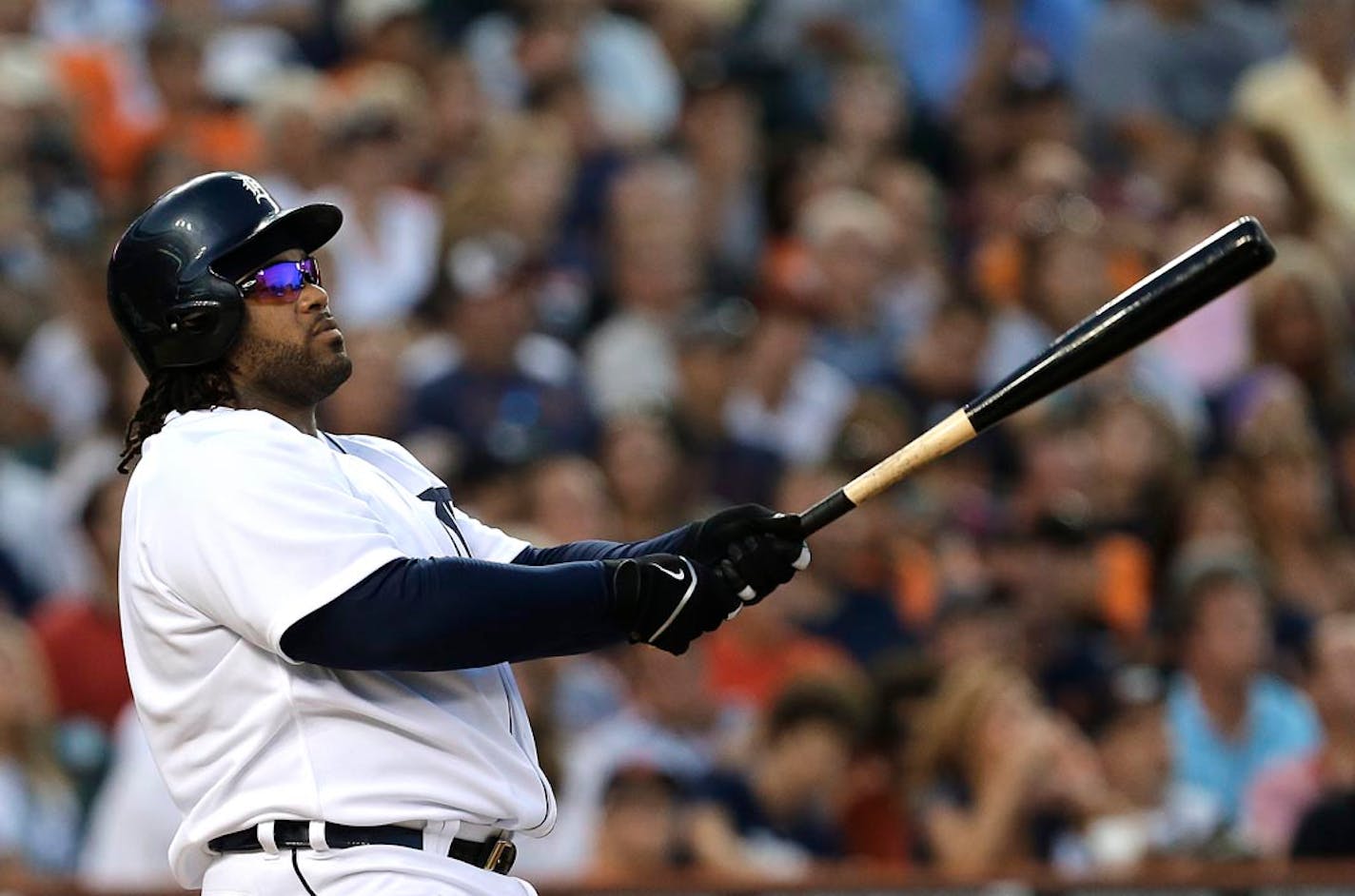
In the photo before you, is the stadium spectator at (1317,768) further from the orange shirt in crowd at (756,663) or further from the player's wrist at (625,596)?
the player's wrist at (625,596)

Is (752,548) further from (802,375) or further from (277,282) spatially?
(802,375)

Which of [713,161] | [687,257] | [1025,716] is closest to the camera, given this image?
[1025,716]

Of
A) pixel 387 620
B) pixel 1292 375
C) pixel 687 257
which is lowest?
pixel 387 620

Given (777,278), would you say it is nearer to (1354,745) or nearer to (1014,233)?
(1014,233)

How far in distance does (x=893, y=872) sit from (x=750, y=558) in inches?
106

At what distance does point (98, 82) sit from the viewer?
8.70 metres

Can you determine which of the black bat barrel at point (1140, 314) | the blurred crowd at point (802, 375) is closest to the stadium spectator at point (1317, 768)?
the blurred crowd at point (802, 375)

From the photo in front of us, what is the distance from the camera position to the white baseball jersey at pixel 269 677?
3180mm

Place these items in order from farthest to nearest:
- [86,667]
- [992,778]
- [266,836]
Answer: [86,667], [992,778], [266,836]

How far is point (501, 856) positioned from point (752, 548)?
0.61 metres

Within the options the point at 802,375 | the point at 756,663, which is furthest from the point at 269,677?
the point at 802,375

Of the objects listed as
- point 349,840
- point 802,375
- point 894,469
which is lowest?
point 349,840

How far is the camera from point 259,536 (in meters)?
3.18

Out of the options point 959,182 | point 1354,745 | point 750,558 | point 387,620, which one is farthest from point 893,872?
point 959,182
